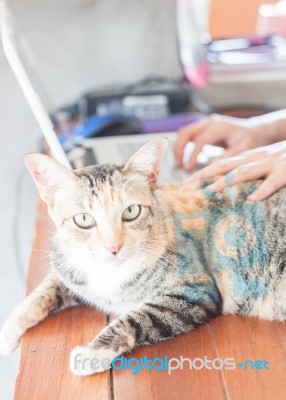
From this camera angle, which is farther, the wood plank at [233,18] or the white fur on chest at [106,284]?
the wood plank at [233,18]

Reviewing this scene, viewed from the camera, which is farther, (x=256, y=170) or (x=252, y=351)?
(x=256, y=170)

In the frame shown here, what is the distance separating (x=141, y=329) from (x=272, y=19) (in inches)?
58.2

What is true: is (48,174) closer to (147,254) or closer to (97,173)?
(97,173)

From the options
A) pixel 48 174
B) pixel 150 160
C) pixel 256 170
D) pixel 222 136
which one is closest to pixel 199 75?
pixel 222 136

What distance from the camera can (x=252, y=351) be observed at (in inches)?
29.3

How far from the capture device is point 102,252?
79cm

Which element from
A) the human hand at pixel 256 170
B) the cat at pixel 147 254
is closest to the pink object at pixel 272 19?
the human hand at pixel 256 170

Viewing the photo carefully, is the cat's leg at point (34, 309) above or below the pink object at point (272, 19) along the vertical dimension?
above

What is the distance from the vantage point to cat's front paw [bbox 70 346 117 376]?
712 mm

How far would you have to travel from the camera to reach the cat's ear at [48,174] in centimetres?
76

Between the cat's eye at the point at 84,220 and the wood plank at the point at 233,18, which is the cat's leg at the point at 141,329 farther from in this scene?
the wood plank at the point at 233,18

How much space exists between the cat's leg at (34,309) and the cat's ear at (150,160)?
0.85 ft

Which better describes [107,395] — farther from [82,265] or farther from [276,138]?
[276,138]

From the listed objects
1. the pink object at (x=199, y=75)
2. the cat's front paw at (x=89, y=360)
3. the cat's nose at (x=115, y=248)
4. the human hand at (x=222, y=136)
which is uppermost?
the cat's nose at (x=115, y=248)
